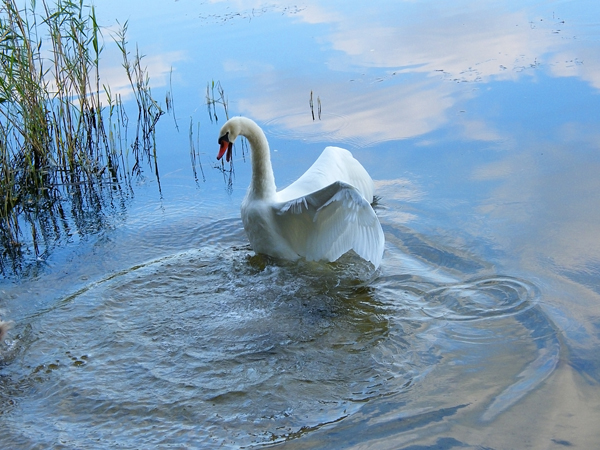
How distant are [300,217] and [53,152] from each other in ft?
12.7

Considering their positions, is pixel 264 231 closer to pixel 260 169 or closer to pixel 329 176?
pixel 260 169

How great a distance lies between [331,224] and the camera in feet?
17.4

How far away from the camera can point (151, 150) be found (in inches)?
328

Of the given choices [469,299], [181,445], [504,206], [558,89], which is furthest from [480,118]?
[181,445]

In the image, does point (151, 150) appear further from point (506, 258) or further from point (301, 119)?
point (506, 258)

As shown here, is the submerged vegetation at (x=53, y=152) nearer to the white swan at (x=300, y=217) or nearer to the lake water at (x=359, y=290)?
the lake water at (x=359, y=290)

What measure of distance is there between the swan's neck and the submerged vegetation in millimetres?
2100

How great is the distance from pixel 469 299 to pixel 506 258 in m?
0.69

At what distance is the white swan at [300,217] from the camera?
512 centimetres

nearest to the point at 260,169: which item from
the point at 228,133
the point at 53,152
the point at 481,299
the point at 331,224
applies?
the point at 228,133

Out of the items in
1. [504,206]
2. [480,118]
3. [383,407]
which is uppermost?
[480,118]

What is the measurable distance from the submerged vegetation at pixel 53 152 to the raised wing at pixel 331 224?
7.85 ft

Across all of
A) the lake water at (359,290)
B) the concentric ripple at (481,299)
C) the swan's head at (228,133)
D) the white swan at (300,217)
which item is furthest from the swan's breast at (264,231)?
the concentric ripple at (481,299)

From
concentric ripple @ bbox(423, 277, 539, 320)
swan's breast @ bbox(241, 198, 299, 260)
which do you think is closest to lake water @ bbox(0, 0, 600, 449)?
concentric ripple @ bbox(423, 277, 539, 320)
